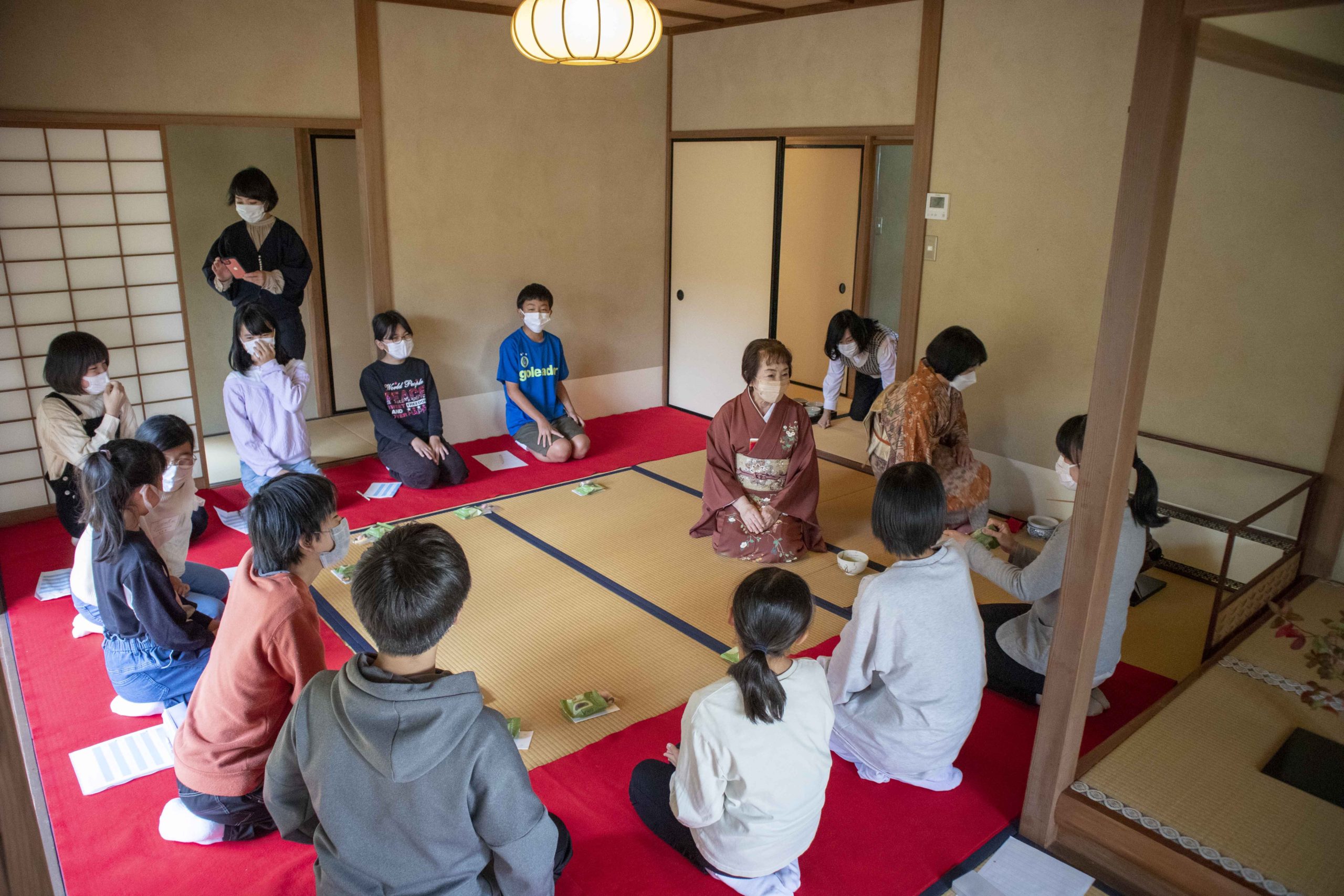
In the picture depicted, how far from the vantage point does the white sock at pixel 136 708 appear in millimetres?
3080

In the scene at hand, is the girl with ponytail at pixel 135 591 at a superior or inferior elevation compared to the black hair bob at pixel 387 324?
inferior

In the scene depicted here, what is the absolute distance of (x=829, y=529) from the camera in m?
4.77

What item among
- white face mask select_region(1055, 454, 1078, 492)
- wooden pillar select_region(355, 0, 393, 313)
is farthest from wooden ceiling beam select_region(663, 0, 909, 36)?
white face mask select_region(1055, 454, 1078, 492)

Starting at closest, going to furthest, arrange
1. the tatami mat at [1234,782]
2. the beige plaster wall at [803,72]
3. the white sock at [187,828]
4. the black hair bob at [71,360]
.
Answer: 1. the tatami mat at [1234,782]
2. the white sock at [187,828]
3. the black hair bob at [71,360]
4. the beige plaster wall at [803,72]

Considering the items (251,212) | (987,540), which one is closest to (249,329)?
(251,212)

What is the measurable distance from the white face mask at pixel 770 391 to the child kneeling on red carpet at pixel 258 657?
228 cm

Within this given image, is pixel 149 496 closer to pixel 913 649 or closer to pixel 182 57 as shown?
pixel 913 649

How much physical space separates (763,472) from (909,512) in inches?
74.2

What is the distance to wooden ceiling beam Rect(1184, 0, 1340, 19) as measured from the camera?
76.3 inches

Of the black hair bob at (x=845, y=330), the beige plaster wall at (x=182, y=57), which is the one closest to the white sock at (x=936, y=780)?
the black hair bob at (x=845, y=330)

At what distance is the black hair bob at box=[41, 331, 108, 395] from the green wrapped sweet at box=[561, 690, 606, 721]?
8.75 ft

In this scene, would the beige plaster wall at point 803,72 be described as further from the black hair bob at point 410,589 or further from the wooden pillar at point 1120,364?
the black hair bob at point 410,589

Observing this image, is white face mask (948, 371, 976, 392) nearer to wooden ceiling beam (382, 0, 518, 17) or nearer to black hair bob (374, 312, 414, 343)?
black hair bob (374, 312, 414, 343)

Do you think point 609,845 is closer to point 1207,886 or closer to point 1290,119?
point 1207,886
